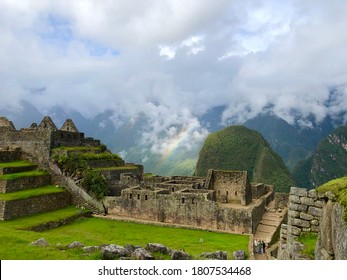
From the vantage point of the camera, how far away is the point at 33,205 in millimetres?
19750

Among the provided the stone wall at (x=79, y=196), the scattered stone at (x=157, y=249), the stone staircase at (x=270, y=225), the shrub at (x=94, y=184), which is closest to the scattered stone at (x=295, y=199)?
the scattered stone at (x=157, y=249)

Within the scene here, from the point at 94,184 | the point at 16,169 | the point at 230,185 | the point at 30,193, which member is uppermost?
the point at 16,169

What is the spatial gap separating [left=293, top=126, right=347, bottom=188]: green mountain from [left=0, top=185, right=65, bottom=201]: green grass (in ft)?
306

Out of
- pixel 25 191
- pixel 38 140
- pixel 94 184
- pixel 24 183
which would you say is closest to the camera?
pixel 25 191

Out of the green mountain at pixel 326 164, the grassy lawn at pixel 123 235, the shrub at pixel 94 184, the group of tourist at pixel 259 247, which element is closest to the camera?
the grassy lawn at pixel 123 235

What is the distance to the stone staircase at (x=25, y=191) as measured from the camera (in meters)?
18.7

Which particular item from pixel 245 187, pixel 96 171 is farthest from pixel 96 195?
pixel 245 187

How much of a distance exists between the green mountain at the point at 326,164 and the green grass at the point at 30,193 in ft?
306

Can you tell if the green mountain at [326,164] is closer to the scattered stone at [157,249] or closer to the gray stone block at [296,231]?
the scattered stone at [157,249]

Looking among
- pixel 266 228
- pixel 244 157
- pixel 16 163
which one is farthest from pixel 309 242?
pixel 244 157

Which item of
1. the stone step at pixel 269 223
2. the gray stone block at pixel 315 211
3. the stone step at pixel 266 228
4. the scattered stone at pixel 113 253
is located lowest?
the stone step at pixel 266 228

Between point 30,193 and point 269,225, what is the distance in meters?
14.0

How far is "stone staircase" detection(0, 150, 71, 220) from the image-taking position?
18.7 meters

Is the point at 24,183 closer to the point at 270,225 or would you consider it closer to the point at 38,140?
the point at 38,140
